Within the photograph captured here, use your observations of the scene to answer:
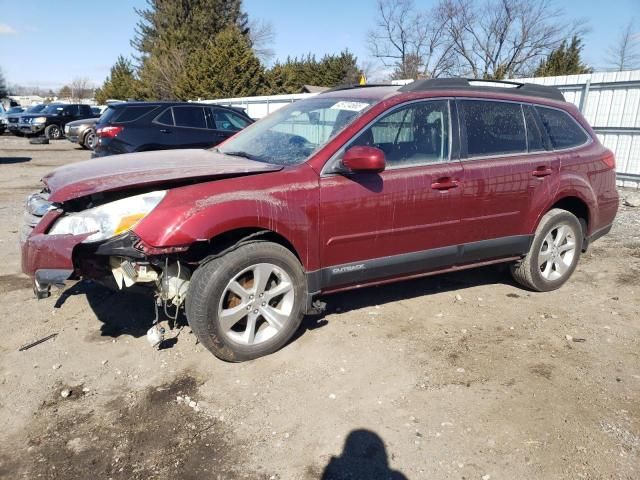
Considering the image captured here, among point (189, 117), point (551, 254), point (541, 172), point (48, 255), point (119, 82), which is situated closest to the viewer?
point (48, 255)

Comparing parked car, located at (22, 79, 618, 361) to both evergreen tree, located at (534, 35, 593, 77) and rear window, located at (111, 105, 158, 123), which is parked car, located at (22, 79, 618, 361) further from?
evergreen tree, located at (534, 35, 593, 77)

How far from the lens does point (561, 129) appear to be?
4.55 metres

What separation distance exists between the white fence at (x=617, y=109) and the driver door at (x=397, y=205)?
7830 millimetres

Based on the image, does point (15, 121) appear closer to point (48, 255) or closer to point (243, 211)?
point (48, 255)

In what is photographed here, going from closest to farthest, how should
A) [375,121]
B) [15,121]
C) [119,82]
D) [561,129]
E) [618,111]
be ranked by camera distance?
1. [375,121]
2. [561,129]
3. [618,111]
4. [15,121]
5. [119,82]

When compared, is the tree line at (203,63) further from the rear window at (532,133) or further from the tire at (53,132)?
the rear window at (532,133)

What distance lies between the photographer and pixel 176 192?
299cm

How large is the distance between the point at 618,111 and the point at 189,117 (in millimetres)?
8539

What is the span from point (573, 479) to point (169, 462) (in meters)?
1.94

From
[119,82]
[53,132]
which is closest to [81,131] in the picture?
[53,132]

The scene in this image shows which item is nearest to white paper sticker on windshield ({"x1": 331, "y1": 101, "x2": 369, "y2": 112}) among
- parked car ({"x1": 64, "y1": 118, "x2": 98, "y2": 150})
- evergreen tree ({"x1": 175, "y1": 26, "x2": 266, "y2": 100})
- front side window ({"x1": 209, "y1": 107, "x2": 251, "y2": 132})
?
front side window ({"x1": 209, "y1": 107, "x2": 251, "y2": 132})

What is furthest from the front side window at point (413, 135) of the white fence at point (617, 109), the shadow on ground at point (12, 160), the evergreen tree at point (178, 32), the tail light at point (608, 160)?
the evergreen tree at point (178, 32)

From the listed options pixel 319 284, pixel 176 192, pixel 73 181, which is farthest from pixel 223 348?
pixel 73 181

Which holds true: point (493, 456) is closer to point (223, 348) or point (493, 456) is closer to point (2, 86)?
point (223, 348)
